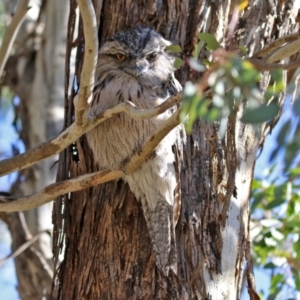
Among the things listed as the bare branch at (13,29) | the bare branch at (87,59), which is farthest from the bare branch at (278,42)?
the bare branch at (13,29)

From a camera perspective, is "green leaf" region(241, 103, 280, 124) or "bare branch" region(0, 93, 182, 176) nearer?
Answer: "green leaf" region(241, 103, 280, 124)

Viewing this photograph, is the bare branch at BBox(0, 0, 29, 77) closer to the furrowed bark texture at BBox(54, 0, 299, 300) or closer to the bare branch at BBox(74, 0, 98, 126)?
the furrowed bark texture at BBox(54, 0, 299, 300)

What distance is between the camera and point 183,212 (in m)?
2.99

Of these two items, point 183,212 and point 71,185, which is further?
point 183,212

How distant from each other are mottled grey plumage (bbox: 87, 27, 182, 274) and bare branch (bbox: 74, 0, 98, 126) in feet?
1.82

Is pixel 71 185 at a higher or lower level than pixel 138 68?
lower

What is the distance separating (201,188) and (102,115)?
2.45 feet

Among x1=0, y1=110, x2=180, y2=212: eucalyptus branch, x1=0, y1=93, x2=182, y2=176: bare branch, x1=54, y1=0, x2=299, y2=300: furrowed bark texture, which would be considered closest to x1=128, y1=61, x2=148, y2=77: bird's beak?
x1=54, y1=0, x2=299, y2=300: furrowed bark texture

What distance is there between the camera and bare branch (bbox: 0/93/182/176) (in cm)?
233

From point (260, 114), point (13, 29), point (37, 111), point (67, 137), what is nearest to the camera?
point (260, 114)

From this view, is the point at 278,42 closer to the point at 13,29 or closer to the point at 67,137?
the point at 67,137

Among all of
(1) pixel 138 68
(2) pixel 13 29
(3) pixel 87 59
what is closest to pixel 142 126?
(1) pixel 138 68

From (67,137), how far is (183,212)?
701 mm

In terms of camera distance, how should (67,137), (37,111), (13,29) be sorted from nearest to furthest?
(67,137) < (13,29) < (37,111)
